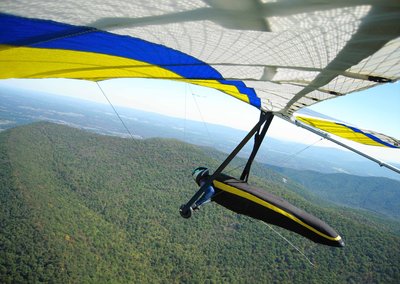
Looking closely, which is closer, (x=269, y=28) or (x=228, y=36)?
(x=269, y=28)

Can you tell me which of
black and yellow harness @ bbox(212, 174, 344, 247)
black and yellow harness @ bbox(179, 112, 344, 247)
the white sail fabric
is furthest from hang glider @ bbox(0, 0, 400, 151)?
black and yellow harness @ bbox(212, 174, 344, 247)

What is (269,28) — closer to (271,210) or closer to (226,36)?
(226,36)

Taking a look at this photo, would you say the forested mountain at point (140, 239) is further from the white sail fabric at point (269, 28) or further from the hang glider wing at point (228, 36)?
the white sail fabric at point (269, 28)

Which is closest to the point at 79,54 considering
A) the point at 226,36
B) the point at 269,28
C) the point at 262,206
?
the point at 226,36

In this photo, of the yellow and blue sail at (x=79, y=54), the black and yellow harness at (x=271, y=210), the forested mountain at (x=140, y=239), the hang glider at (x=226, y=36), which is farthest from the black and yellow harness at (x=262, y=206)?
the forested mountain at (x=140, y=239)

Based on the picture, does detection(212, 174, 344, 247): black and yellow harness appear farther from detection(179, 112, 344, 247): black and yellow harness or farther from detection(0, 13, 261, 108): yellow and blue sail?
detection(0, 13, 261, 108): yellow and blue sail

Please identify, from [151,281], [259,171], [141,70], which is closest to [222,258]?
[151,281]

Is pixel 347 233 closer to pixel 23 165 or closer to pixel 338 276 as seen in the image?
pixel 338 276
